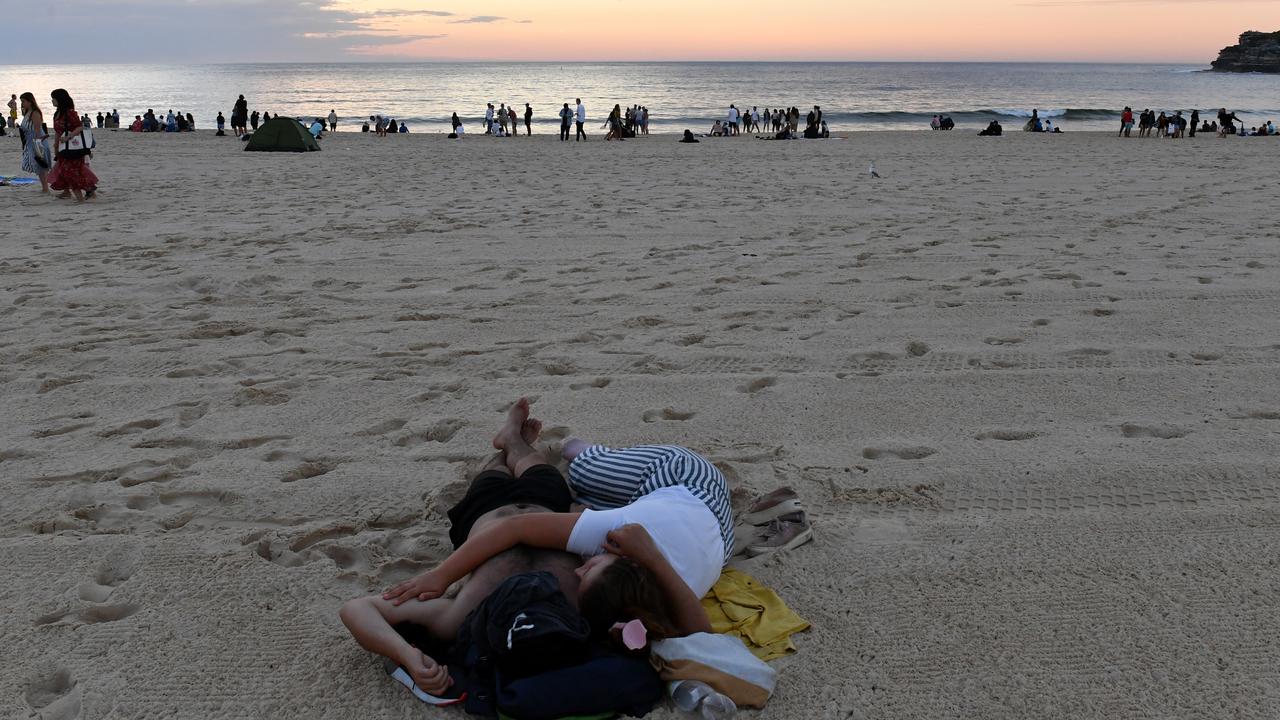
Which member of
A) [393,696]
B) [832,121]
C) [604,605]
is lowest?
[393,696]

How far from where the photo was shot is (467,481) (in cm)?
376

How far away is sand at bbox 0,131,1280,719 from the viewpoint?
8.70 ft

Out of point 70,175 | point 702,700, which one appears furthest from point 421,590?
point 70,175

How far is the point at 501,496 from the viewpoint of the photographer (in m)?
3.22

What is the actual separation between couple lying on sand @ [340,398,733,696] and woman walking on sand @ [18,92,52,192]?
37.9ft

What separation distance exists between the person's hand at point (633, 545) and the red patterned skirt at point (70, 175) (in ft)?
38.1

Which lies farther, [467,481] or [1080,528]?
[467,481]

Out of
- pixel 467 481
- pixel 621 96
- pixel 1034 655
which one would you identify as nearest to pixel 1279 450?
pixel 1034 655

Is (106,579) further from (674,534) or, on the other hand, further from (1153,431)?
(1153,431)

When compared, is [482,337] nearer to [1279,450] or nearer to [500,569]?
[500,569]

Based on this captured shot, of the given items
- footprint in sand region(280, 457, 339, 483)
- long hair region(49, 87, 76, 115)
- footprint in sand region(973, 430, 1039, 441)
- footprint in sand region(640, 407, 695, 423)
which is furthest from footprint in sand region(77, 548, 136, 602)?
long hair region(49, 87, 76, 115)

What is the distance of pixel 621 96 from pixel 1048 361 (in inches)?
2809

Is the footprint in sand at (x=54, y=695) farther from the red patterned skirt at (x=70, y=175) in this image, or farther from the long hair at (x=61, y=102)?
the red patterned skirt at (x=70, y=175)

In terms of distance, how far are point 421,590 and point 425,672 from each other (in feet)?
1.02
